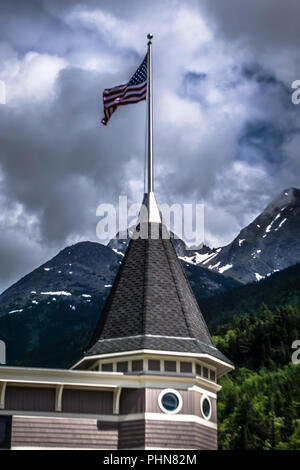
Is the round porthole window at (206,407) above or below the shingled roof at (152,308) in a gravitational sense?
below

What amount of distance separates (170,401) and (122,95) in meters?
12.5

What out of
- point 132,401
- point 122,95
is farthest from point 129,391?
point 122,95

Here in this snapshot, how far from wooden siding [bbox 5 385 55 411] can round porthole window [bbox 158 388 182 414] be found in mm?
3304

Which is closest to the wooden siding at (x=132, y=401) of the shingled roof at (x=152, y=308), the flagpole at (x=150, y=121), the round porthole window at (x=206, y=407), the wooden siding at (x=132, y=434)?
the wooden siding at (x=132, y=434)

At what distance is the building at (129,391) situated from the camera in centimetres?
2092

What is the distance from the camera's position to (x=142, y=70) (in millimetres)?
29047

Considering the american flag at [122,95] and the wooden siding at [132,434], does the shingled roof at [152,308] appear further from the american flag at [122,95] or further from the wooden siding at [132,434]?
the american flag at [122,95]

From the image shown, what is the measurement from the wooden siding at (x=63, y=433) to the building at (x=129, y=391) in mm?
29

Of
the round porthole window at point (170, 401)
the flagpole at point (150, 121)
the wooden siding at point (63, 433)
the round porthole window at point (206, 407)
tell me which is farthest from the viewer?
the flagpole at point (150, 121)

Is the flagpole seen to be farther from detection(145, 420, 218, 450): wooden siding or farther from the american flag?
detection(145, 420, 218, 450): wooden siding

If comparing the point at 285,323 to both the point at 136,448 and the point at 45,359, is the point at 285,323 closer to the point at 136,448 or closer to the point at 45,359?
the point at 136,448

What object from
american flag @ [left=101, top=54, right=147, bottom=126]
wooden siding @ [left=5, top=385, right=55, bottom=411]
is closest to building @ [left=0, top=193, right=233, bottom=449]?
wooden siding @ [left=5, top=385, right=55, bottom=411]

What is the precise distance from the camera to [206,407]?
2258cm

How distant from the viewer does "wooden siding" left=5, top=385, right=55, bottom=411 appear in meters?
21.0
